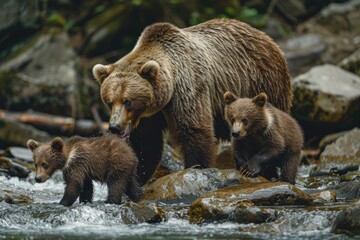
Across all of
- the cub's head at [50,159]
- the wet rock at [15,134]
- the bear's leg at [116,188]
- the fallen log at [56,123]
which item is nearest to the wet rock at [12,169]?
the cub's head at [50,159]

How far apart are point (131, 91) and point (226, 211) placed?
2165 millimetres

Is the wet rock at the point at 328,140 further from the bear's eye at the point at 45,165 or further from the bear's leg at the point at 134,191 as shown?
the bear's eye at the point at 45,165

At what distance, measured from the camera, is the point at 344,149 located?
12.9 meters

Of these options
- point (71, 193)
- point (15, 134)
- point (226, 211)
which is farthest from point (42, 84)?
point (226, 211)

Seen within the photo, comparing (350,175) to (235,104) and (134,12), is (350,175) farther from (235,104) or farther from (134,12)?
(134,12)

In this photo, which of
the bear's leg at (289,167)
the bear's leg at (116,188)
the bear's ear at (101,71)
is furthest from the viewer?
the bear's ear at (101,71)

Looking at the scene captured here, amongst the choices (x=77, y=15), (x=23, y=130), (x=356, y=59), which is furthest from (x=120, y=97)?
(x=77, y=15)

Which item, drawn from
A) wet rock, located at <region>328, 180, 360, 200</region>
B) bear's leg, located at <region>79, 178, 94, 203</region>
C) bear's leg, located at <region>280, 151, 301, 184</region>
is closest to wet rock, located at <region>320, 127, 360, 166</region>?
wet rock, located at <region>328, 180, 360, 200</region>

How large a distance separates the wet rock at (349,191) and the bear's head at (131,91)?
7.96ft

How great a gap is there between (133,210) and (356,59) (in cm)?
946

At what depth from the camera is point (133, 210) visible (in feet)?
28.1

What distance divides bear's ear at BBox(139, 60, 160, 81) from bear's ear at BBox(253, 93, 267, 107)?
1301 mm

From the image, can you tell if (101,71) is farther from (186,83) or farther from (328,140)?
(328,140)

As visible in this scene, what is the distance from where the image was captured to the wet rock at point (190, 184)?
373 inches
